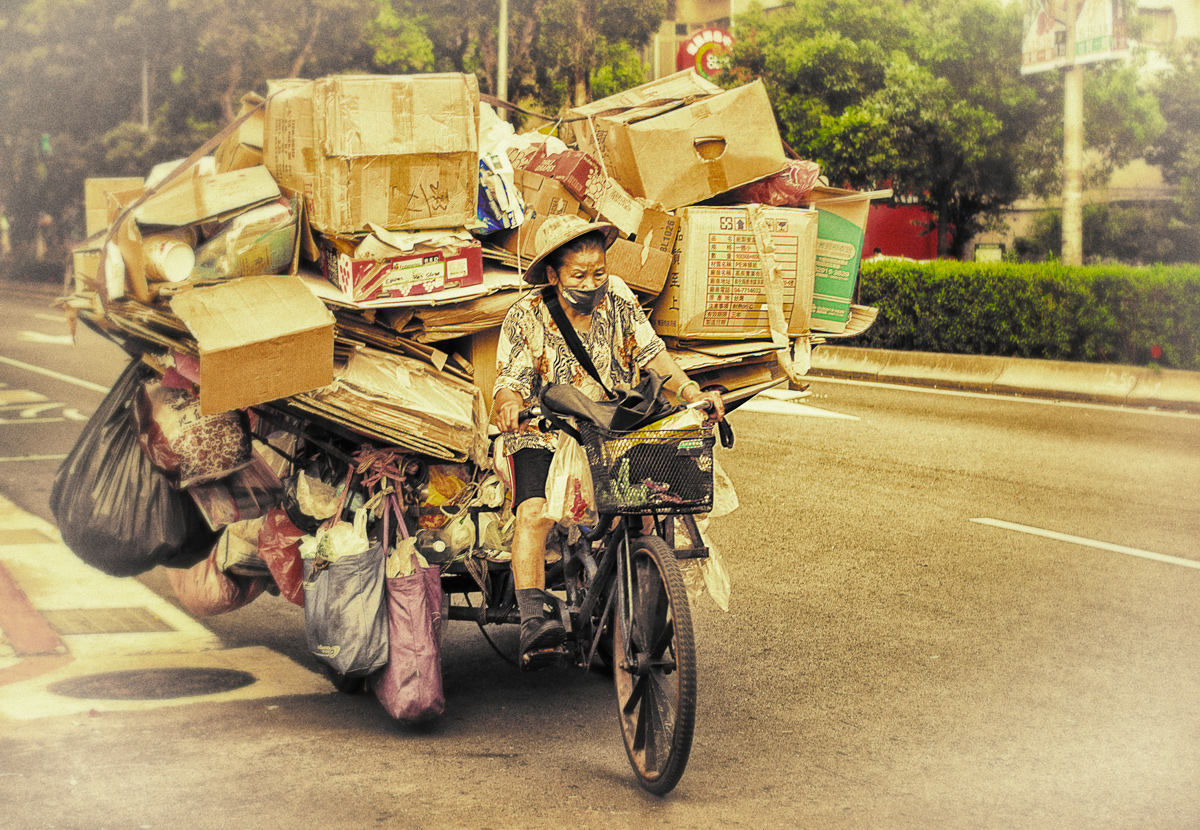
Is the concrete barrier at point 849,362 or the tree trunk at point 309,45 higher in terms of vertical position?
the tree trunk at point 309,45

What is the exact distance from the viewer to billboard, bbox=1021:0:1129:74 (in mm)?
15227

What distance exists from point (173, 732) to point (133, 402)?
4.60ft

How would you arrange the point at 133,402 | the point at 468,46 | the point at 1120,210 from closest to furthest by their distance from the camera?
the point at 133,402 < the point at 1120,210 < the point at 468,46

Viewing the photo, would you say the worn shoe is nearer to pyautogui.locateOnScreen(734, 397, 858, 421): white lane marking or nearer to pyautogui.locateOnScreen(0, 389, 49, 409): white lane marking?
pyautogui.locateOnScreen(734, 397, 858, 421): white lane marking

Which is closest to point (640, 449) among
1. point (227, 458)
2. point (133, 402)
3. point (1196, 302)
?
point (227, 458)

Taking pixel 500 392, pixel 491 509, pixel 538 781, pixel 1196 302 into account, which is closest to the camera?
pixel 538 781

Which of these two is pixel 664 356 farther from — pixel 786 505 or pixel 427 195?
pixel 786 505

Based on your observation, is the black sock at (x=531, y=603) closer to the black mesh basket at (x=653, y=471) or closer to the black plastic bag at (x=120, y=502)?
the black mesh basket at (x=653, y=471)

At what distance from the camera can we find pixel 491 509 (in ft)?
14.9

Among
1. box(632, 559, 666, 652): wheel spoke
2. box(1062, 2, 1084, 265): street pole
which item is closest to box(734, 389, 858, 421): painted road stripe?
box(1062, 2, 1084, 265): street pole

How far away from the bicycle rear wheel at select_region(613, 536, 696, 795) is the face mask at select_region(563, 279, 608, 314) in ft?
2.79

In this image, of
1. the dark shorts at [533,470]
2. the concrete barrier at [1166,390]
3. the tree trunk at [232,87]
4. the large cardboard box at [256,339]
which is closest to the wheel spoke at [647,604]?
the dark shorts at [533,470]

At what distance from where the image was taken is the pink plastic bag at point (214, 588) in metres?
4.82

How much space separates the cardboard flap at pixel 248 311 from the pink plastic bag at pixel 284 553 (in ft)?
2.83
